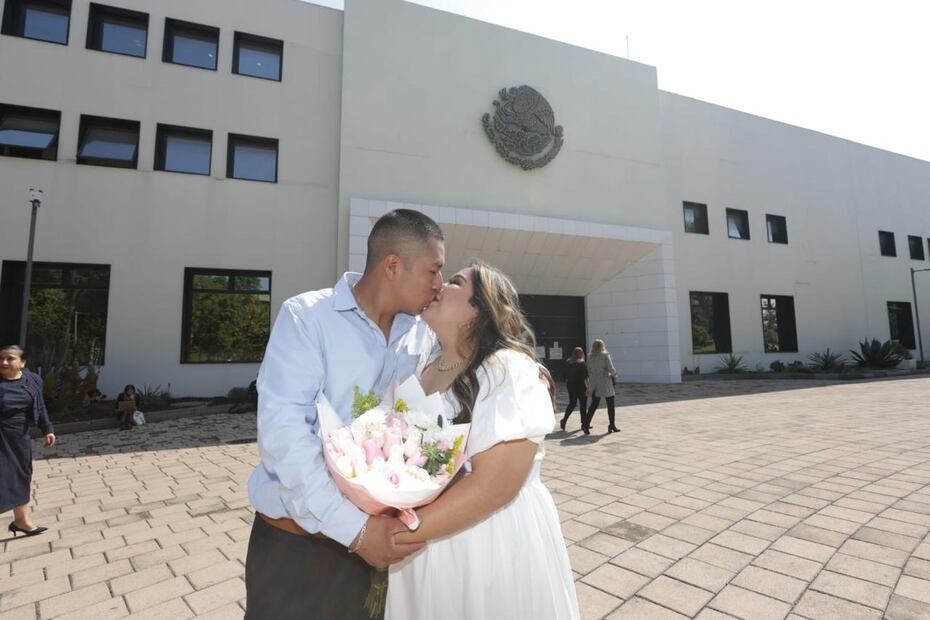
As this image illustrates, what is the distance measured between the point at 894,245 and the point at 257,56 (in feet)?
96.7

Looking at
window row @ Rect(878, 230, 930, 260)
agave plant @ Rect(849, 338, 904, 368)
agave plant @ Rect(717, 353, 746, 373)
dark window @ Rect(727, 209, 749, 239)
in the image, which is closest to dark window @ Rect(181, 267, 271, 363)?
agave plant @ Rect(717, 353, 746, 373)

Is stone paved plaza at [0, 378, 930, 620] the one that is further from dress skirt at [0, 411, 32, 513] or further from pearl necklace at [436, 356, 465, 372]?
pearl necklace at [436, 356, 465, 372]

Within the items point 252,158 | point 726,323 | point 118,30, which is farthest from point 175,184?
point 726,323

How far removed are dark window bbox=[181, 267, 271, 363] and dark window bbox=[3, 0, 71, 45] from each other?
677 cm

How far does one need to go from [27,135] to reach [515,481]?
15066mm

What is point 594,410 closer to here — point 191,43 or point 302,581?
point 302,581

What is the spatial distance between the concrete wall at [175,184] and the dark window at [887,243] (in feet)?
85.9

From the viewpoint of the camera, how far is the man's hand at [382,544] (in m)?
1.32

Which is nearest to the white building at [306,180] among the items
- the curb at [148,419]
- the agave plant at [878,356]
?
the curb at [148,419]

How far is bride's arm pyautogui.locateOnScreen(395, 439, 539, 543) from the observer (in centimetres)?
136

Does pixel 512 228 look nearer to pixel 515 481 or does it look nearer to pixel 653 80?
pixel 653 80

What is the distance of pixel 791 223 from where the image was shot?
19844 mm

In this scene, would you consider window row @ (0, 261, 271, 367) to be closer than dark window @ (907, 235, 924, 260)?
Yes

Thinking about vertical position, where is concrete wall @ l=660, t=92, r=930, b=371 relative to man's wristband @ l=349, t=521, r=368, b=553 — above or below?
above
